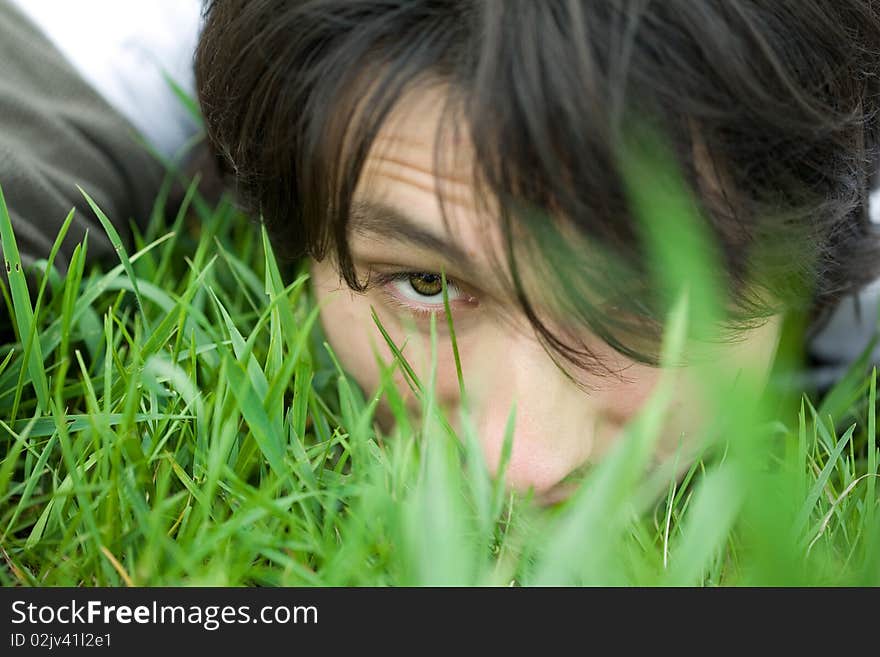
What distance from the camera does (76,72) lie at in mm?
1892

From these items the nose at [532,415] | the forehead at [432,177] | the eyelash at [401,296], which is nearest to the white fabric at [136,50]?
the eyelash at [401,296]

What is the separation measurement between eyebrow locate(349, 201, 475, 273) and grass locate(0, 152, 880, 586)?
0.43 feet

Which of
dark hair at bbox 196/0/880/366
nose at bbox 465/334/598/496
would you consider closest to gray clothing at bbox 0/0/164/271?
dark hair at bbox 196/0/880/366

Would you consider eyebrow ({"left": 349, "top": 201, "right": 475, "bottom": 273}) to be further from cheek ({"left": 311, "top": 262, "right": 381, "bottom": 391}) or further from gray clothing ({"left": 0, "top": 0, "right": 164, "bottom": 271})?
gray clothing ({"left": 0, "top": 0, "right": 164, "bottom": 271})

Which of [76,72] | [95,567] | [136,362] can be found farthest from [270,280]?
[76,72]

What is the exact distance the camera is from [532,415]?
3.78ft

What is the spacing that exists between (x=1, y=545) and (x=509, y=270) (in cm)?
64

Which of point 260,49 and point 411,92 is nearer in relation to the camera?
point 411,92

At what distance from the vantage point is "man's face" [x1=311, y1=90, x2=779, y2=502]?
1076 mm

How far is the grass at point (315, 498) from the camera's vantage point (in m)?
0.78

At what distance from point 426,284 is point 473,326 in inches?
4.5

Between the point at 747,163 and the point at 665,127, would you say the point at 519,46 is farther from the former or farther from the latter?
the point at 747,163

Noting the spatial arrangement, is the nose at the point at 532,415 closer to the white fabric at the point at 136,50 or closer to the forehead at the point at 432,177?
the forehead at the point at 432,177
